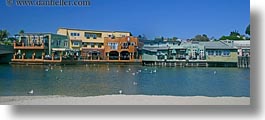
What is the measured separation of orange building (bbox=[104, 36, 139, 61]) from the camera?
5001mm

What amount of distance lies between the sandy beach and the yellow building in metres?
0.69

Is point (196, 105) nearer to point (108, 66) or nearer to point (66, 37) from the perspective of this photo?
point (108, 66)

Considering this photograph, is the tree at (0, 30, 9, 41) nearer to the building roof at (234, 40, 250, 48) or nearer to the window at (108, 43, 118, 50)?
the window at (108, 43, 118, 50)

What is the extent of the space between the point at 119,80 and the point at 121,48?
42 centimetres

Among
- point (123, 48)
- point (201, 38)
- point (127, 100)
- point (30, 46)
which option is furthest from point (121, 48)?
point (30, 46)

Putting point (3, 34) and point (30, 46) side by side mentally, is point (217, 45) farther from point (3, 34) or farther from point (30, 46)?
point (3, 34)

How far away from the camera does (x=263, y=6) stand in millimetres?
4395

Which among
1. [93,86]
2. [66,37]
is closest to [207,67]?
[93,86]

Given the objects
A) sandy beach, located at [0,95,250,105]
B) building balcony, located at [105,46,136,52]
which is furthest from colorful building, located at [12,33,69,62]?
sandy beach, located at [0,95,250,105]

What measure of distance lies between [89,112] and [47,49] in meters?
1.18

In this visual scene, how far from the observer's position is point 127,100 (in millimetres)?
4582

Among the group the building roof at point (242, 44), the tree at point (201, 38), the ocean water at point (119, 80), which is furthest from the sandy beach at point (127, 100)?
the tree at point (201, 38)

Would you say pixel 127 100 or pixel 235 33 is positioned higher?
pixel 235 33

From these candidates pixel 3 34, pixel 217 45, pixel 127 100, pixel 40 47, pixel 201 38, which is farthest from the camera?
pixel 40 47
